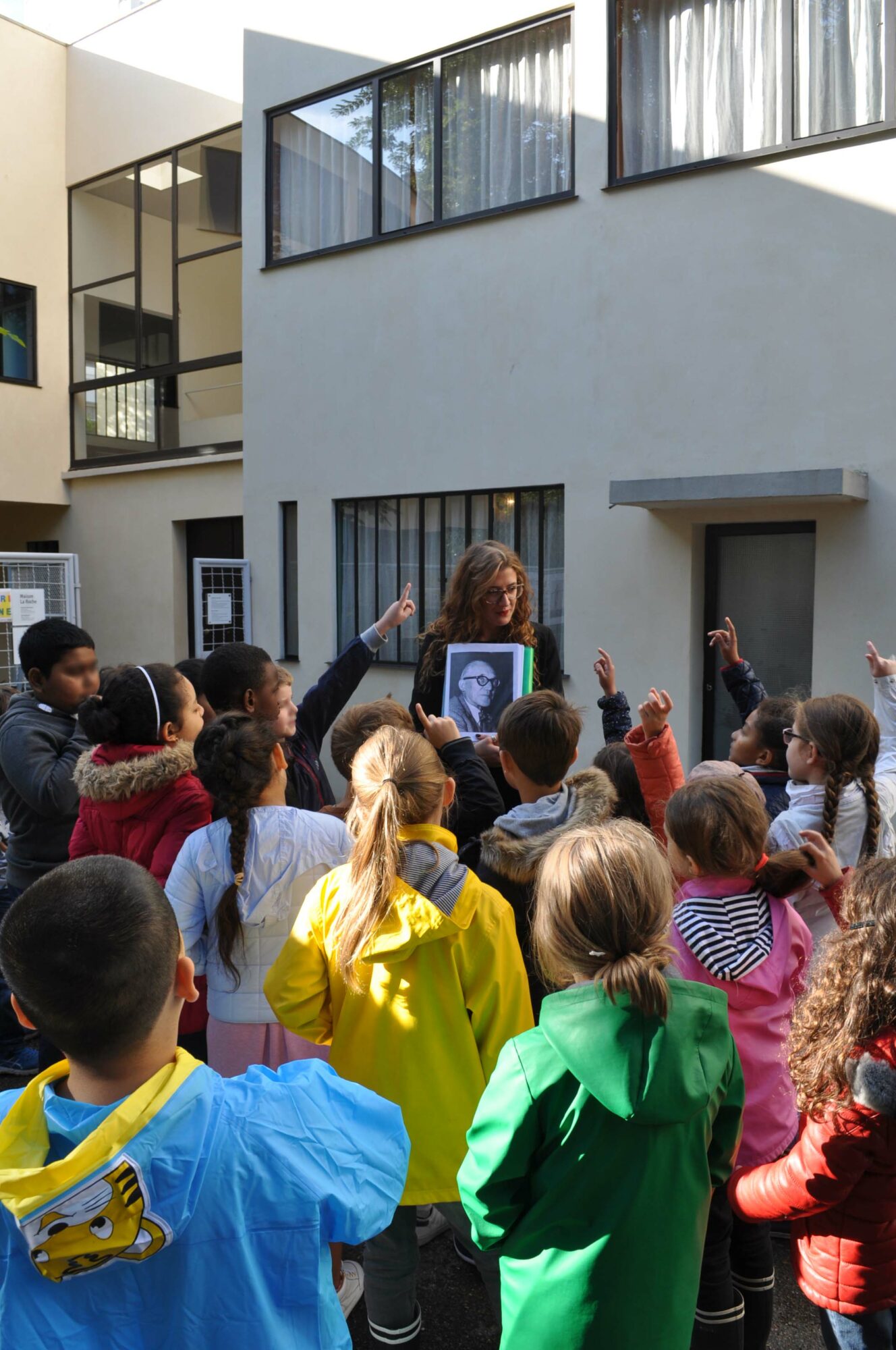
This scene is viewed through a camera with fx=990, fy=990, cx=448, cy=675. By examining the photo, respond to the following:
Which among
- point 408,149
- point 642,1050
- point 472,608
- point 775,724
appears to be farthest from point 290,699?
point 408,149

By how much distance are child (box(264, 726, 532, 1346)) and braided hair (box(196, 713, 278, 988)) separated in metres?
0.35

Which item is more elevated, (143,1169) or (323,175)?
(323,175)

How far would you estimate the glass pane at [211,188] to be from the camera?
1097 cm

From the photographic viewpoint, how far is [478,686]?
386cm

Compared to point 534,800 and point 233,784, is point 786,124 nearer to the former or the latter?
point 534,800

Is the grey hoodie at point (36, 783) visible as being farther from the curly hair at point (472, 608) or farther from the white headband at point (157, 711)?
the curly hair at point (472, 608)

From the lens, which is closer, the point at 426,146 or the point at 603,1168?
the point at 603,1168

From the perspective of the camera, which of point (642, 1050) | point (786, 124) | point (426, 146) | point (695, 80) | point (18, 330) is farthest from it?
point (18, 330)

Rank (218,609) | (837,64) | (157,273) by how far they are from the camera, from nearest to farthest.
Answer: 1. (837,64)
2. (218,609)
3. (157,273)

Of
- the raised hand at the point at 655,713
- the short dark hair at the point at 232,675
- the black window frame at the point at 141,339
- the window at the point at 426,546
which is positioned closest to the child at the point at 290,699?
the short dark hair at the point at 232,675

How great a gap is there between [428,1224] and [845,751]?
5.99ft

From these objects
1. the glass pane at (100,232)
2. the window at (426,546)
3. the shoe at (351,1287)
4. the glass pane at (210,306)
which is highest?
the glass pane at (100,232)

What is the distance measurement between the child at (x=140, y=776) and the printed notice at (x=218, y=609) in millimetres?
5857

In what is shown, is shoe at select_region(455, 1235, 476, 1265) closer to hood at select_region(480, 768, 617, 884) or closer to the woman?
hood at select_region(480, 768, 617, 884)
